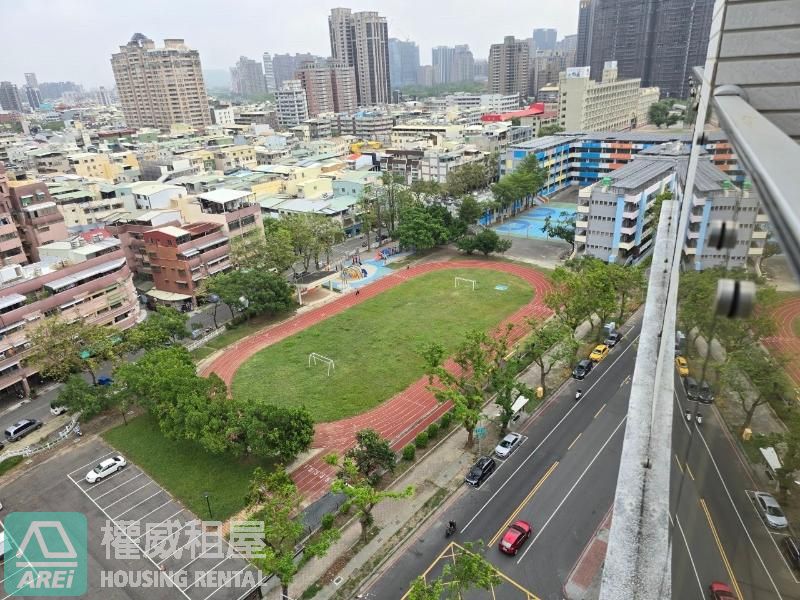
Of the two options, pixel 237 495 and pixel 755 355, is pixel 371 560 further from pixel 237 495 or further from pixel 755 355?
pixel 755 355

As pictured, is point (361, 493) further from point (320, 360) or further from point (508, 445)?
point (320, 360)

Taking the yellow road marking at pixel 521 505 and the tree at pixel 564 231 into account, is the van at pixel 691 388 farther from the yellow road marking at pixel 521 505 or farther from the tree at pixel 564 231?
the tree at pixel 564 231

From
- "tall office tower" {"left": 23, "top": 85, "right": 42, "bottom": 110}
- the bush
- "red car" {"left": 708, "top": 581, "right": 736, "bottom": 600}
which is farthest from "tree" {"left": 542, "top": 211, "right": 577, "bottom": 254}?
"tall office tower" {"left": 23, "top": 85, "right": 42, "bottom": 110}

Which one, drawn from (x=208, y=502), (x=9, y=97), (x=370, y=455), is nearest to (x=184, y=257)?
(x=208, y=502)

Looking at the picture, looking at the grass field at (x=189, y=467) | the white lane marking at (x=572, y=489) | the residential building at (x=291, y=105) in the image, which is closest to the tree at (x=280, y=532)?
the grass field at (x=189, y=467)

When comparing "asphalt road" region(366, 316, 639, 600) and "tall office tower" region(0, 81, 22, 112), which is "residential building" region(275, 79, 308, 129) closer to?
"asphalt road" region(366, 316, 639, 600)

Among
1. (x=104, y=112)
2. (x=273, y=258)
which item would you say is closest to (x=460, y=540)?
(x=273, y=258)
